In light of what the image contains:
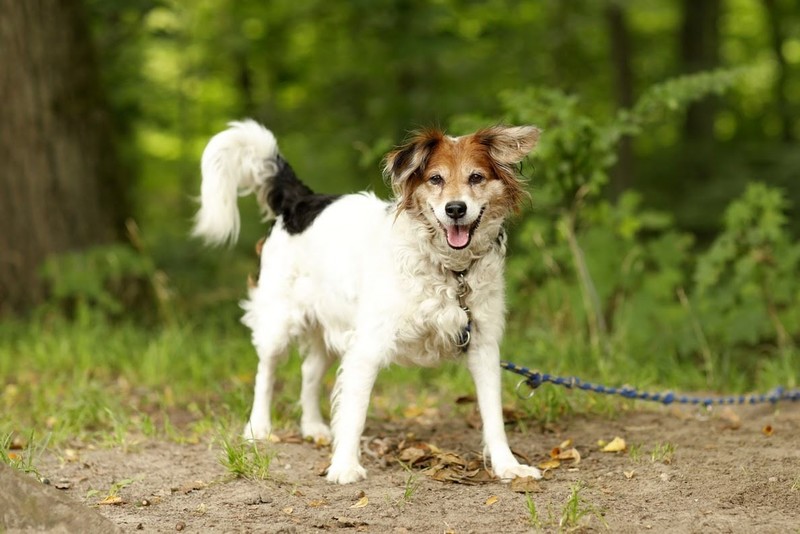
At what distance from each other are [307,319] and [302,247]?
408mm

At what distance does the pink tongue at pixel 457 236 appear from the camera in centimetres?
403

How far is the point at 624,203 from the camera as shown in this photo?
287 inches

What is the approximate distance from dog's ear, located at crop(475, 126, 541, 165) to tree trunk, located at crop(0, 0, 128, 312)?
5.04 meters

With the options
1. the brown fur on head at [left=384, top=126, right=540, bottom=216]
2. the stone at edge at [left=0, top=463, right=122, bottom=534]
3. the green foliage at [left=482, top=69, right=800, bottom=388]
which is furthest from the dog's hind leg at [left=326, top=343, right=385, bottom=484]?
the green foliage at [left=482, top=69, right=800, bottom=388]

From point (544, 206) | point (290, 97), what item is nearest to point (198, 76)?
point (290, 97)

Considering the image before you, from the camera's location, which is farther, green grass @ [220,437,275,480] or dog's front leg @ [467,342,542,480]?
dog's front leg @ [467,342,542,480]

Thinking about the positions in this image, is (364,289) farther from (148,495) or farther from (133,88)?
(133,88)

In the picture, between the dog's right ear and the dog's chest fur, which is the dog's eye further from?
the dog's chest fur

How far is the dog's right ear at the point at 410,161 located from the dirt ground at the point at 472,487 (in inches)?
50.2

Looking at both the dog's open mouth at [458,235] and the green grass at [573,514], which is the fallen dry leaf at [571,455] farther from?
the dog's open mouth at [458,235]

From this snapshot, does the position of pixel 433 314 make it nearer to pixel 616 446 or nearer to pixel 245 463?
pixel 245 463

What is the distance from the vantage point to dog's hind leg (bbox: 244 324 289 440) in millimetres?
5020

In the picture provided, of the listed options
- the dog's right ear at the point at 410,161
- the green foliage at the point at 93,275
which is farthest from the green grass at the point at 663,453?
the green foliage at the point at 93,275

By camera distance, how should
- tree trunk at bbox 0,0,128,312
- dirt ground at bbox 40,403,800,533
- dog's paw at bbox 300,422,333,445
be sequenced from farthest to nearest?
tree trunk at bbox 0,0,128,312 → dog's paw at bbox 300,422,333,445 → dirt ground at bbox 40,403,800,533
